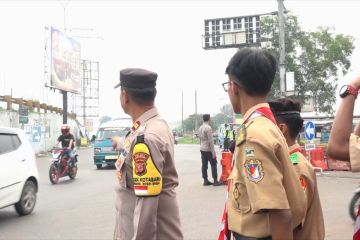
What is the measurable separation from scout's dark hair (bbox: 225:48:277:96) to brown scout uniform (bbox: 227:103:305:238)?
0.36 ft

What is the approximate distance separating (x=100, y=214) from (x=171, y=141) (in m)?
5.96

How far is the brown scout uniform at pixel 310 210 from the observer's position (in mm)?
2332

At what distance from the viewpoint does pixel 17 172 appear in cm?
799

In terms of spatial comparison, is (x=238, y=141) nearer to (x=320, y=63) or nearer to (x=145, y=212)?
(x=145, y=212)

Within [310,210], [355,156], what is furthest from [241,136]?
[310,210]

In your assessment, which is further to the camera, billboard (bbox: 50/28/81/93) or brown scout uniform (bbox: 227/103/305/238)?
billboard (bbox: 50/28/81/93)

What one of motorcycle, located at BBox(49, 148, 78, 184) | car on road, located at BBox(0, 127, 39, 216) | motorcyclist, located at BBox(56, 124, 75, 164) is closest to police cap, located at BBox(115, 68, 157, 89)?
car on road, located at BBox(0, 127, 39, 216)

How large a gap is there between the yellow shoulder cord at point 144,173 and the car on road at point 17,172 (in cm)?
576

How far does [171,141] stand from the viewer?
265 centimetres

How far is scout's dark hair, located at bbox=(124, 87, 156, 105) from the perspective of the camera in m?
2.67

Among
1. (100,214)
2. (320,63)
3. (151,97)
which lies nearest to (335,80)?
(320,63)

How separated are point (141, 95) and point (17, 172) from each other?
6028mm

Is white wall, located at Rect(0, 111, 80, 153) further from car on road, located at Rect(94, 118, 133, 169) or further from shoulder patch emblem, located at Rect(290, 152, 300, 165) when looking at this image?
shoulder patch emblem, located at Rect(290, 152, 300, 165)

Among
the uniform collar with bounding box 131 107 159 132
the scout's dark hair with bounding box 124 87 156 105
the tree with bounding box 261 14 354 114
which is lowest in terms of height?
the uniform collar with bounding box 131 107 159 132
